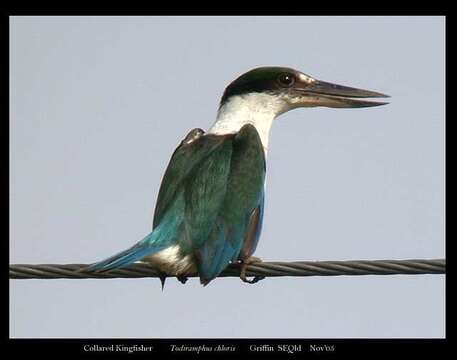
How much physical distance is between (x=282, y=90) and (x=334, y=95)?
17.3 inches

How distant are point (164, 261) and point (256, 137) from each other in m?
1.23

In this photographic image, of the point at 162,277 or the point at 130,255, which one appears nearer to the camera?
the point at 130,255

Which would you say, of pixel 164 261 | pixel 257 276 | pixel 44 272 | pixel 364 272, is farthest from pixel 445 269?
pixel 44 272

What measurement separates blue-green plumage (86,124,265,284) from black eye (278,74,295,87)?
684 millimetres

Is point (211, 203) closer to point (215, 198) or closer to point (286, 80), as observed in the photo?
point (215, 198)

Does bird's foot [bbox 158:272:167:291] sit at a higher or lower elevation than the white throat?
lower

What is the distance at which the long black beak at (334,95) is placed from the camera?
7094 mm

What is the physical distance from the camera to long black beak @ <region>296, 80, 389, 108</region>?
709cm

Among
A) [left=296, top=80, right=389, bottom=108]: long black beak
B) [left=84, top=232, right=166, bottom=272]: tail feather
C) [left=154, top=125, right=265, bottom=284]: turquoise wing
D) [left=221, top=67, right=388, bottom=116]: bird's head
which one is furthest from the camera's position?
[left=296, top=80, right=389, bottom=108]: long black beak

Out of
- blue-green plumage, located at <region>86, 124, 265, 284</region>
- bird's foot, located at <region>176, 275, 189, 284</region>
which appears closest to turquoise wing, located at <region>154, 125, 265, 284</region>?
blue-green plumage, located at <region>86, 124, 265, 284</region>

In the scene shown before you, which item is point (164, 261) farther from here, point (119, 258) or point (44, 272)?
point (44, 272)

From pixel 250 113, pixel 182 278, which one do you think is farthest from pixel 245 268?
pixel 250 113

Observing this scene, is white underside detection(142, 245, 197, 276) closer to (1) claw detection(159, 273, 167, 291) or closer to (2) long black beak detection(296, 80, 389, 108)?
Result: (1) claw detection(159, 273, 167, 291)

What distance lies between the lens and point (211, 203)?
5.83 m
